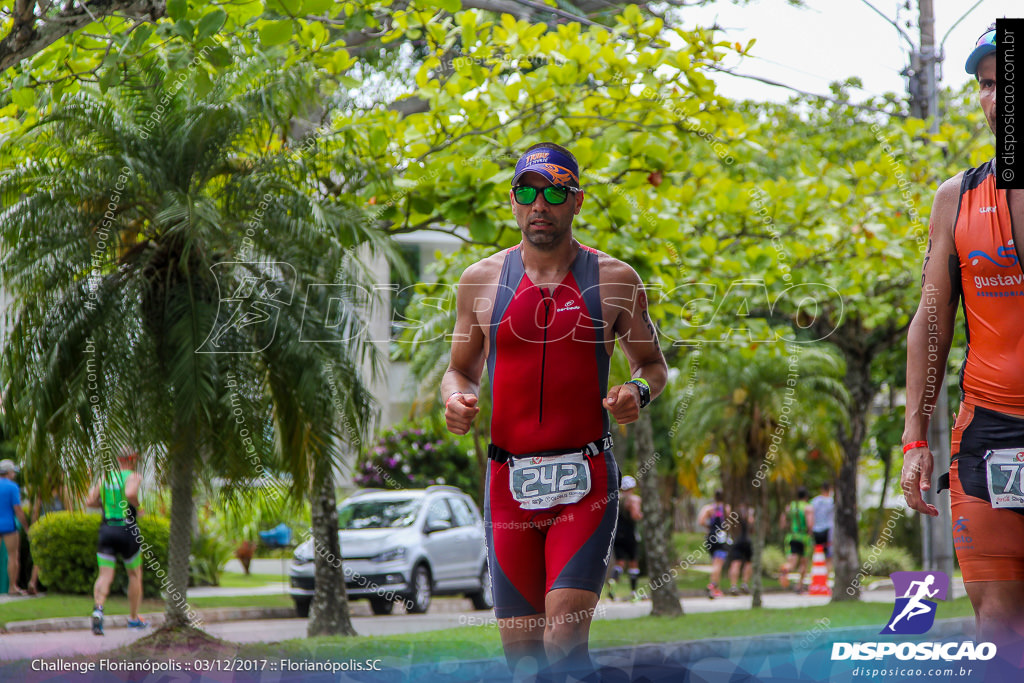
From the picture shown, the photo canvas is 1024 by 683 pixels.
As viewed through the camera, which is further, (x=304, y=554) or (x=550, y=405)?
(x=304, y=554)

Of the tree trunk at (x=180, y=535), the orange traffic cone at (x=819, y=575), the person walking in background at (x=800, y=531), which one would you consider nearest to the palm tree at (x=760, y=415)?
the person walking in background at (x=800, y=531)

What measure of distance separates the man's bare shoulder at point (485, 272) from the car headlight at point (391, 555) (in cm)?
1031

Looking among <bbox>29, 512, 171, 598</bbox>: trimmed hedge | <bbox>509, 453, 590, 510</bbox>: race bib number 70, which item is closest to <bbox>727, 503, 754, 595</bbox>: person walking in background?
<bbox>29, 512, 171, 598</bbox>: trimmed hedge

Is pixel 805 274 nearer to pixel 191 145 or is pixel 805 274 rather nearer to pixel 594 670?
pixel 191 145

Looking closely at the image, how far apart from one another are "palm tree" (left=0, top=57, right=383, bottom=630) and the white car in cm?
608

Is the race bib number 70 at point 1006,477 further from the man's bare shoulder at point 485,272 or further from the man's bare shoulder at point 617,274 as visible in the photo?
the man's bare shoulder at point 485,272

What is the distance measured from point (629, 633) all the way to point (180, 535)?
4.51 metres

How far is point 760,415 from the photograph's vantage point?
Result: 16.3 metres

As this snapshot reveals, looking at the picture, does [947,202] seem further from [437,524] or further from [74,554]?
[74,554]

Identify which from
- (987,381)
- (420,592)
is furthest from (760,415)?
(987,381)

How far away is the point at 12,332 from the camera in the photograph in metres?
6.46

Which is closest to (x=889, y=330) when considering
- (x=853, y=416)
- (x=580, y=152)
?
(x=853, y=416)

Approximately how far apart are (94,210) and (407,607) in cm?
867

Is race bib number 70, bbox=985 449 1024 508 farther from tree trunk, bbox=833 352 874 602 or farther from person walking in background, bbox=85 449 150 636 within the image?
tree trunk, bbox=833 352 874 602
